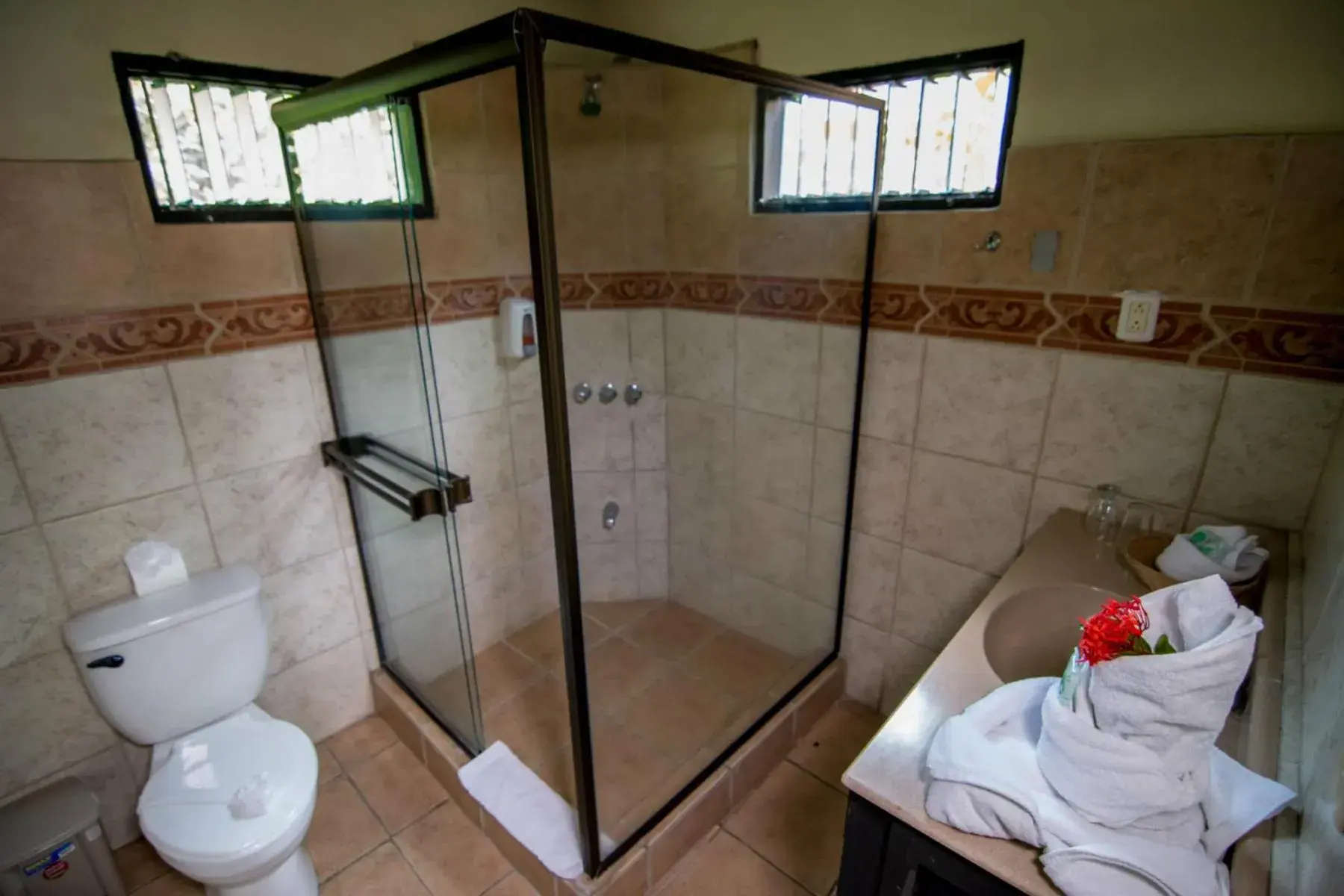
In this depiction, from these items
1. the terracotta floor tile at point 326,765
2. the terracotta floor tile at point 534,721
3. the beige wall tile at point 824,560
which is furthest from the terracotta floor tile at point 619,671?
the terracotta floor tile at point 326,765

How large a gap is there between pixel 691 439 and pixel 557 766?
1.12 meters

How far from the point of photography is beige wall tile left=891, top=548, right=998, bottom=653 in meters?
1.80

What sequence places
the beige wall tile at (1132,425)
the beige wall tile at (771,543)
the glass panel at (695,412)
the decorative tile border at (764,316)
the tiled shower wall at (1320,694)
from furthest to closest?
the beige wall tile at (771,543), the glass panel at (695,412), the beige wall tile at (1132,425), the decorative tile border at (764,316), the tiled shower wall at (1320,694)

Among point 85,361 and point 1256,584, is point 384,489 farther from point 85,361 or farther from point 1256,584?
point 1256,584

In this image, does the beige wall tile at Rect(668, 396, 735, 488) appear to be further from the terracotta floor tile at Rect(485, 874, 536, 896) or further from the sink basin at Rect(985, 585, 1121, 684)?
the terracotta floor tile at Rect(485, 874, 536, 896)

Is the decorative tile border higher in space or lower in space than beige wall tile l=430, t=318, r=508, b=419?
higher

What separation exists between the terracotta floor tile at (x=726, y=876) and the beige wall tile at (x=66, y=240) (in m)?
1.90

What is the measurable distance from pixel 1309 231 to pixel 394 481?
6.61 ft

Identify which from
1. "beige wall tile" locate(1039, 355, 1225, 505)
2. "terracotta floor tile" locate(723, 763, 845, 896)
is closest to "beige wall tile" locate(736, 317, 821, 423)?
"beige wall tile" locate(1039, 355, 1225, 505)

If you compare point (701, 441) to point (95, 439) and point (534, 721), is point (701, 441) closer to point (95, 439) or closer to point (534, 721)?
point (534, 721)

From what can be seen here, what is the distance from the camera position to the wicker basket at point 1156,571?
120 centimetres

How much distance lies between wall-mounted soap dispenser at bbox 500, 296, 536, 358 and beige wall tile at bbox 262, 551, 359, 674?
0.83 m

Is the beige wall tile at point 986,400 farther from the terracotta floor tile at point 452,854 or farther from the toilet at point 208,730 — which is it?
the toilet at point 208,730

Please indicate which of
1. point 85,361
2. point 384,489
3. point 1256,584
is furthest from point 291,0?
point 1256,584
